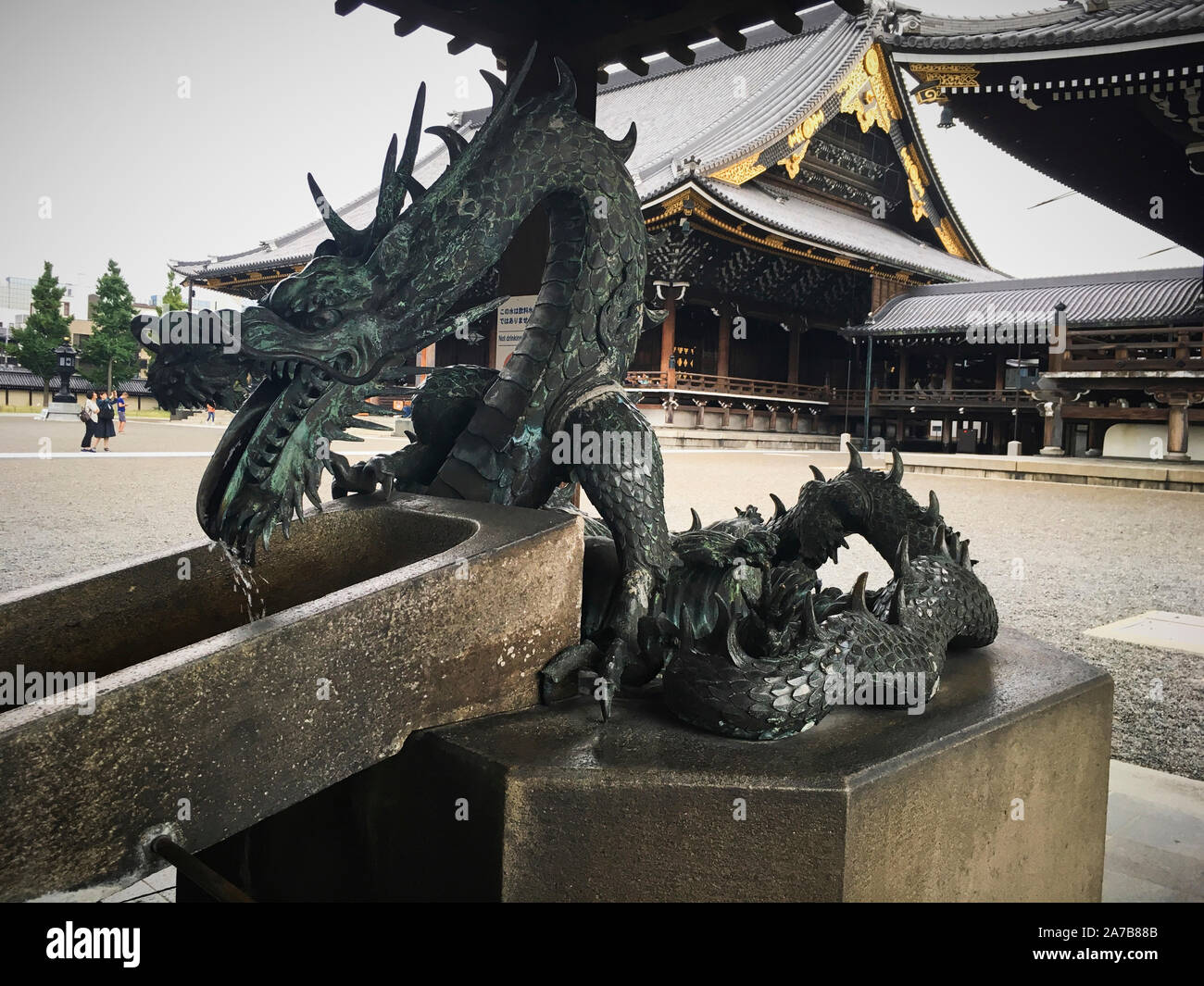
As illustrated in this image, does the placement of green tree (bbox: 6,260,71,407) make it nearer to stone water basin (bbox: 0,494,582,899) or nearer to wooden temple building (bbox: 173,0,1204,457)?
wooden temple building (bbox: 173,0,1204,457)

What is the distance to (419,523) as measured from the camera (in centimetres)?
218

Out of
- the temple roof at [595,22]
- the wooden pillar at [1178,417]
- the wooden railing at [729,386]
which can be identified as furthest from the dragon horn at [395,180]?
the wooden railing at [729,386]

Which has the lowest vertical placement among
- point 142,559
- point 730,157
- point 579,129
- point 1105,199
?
point 142,559

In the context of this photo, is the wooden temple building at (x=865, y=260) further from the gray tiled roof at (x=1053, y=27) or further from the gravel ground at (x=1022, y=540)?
the gravel ground at (x=1022, y=540)

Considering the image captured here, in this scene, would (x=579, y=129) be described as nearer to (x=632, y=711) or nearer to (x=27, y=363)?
(x=632, y=711)

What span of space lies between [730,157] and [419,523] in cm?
1980

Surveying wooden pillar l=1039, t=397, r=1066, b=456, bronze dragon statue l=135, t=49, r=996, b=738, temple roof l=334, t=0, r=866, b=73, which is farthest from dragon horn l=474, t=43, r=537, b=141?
wooden pillar l=1039, t=397, r=1066, b=456

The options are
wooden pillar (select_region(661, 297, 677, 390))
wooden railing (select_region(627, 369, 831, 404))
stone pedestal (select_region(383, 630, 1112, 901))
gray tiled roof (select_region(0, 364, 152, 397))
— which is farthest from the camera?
gray tiled roof (select_region(0, 364, 152, 397))

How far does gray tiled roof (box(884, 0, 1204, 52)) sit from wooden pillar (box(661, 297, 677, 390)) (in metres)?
10.8

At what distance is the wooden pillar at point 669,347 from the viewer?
21.4m

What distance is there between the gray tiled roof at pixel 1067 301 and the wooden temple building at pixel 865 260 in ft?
0.20

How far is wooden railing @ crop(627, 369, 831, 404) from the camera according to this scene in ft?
70.6
